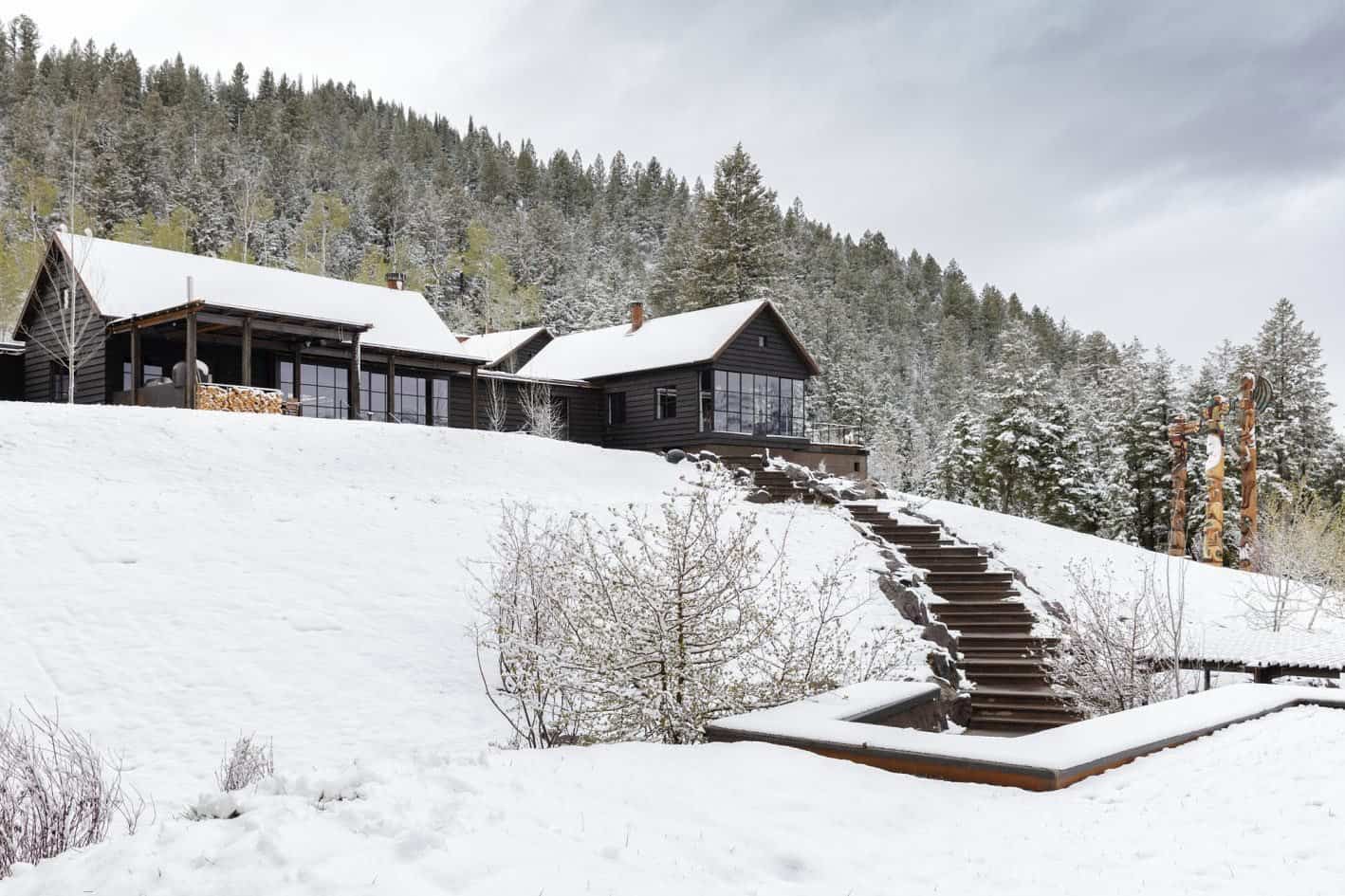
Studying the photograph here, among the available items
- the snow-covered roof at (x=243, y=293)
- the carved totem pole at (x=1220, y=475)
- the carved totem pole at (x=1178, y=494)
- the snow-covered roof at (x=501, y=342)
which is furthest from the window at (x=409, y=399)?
the carved totem pole at (x=1178, y=494)

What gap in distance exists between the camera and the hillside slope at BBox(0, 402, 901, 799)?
9.57 m

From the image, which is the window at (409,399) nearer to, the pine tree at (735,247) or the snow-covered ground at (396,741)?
the snow-covered ground at (396,741)

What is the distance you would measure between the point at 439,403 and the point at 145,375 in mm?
7823

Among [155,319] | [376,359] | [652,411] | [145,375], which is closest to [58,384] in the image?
[145,375]

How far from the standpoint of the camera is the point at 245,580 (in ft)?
41.2

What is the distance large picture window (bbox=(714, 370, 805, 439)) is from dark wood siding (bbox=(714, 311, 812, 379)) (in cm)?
23

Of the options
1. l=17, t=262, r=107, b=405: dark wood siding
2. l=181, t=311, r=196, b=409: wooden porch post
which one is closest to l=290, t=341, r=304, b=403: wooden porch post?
l=181, t=311, r=196, b=409: wooden porch post

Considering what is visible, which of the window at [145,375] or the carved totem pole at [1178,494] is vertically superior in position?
the window at [145,375]

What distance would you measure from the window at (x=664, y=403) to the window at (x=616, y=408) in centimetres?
152

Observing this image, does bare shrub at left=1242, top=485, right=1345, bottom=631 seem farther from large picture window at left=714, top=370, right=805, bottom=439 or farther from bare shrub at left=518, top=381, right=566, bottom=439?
bare shrub at left=518, top=381, right=566, bottom=439

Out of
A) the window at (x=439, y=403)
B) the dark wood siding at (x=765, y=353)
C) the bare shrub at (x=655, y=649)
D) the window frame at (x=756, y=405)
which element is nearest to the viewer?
the bare shrub at (x=655, y=649)

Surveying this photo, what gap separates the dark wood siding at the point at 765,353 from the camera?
29427mm

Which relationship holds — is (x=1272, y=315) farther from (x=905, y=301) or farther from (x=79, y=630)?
(x=905, y=301)

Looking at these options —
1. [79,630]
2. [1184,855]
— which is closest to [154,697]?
[79,630]
